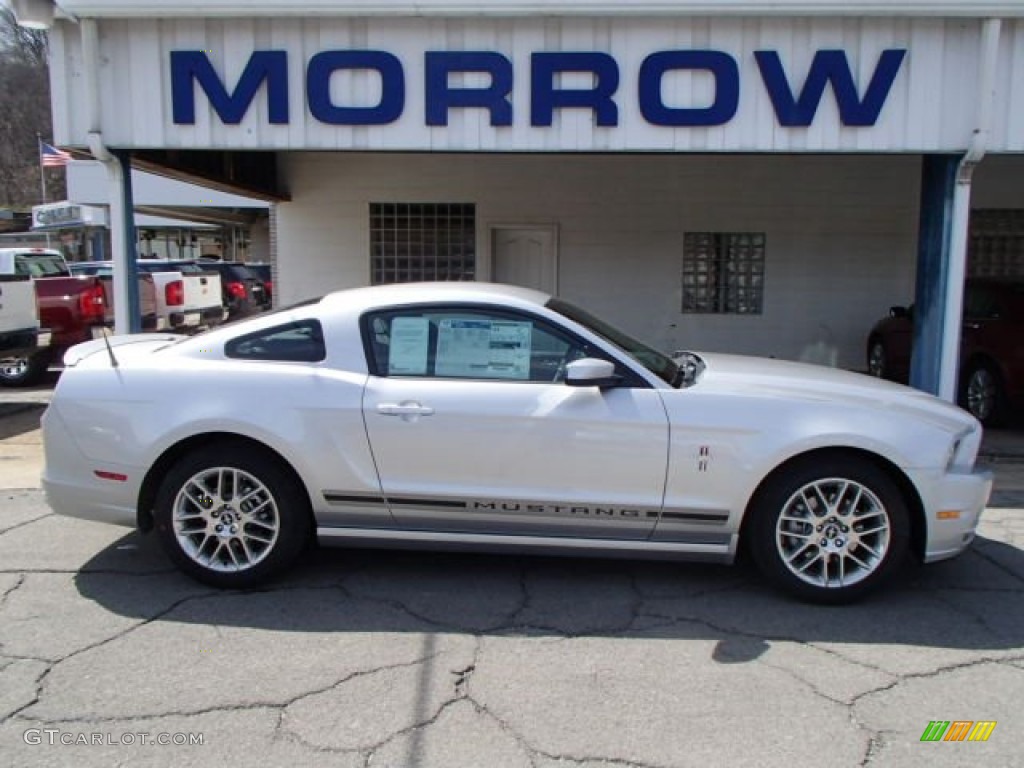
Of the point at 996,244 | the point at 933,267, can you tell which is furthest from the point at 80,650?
the point at 996,244

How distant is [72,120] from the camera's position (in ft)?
23.4

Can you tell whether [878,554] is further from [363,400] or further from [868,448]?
[363,400]

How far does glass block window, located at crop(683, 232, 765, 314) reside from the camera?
1190 centimetres

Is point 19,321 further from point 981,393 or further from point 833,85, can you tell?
point 981,393

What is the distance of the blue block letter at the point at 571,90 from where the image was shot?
6926mm

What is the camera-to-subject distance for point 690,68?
22.7 ft

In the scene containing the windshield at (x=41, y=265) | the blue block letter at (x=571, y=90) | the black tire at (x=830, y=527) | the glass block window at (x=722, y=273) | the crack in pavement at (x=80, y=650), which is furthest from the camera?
the windshield at (x=41, y=265)

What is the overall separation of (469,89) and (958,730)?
576 centimetres

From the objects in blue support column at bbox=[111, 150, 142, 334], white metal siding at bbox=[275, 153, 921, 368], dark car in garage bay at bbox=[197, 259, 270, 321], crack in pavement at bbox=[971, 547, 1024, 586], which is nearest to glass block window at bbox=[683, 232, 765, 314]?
white metal siding at bbox=[275, 153, 921, 368]

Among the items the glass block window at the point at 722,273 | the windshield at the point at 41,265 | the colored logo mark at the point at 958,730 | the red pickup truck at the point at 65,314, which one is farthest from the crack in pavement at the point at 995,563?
the windshield at the point at 41,265

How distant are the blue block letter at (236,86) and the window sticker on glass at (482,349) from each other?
376 cm

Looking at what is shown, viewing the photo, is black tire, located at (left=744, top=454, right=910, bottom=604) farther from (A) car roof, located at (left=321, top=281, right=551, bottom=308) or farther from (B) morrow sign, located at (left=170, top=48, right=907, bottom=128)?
(B) morrow sign, located at (left=170, top=48, right=907, bottom=128)

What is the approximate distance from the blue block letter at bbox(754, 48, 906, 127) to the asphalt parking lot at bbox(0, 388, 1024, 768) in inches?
148

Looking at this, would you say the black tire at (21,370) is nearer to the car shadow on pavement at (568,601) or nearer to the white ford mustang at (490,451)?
the car shadow on pavement at (568,601)
